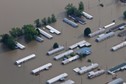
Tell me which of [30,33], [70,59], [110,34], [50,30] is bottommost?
[70,59]

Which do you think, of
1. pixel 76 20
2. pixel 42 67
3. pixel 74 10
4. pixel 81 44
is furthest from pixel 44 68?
pixel 74 10

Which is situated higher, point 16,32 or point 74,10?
point 74,10

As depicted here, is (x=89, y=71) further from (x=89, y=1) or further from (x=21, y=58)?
(x=89, y=1)

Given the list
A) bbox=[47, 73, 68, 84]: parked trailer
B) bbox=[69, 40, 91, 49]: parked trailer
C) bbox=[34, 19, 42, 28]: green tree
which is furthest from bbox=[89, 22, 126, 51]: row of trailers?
bbox=[47, 73, 68, 84]: parked trailer

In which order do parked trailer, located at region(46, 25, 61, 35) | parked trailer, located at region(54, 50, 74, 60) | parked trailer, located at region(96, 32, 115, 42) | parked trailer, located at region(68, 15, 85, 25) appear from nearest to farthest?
parked trailer, located at region(54, 50, 74, 60), parked trailer, located at region(96, 32, 115, 42), parked trailer, located at region(46, 25, 61, 35), parked trailer, located at region(68, 15, 85, 25)

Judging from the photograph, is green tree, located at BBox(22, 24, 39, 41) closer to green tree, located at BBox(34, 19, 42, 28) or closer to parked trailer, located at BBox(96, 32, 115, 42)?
green tree, located at BBox(34, 19, 42, 28)

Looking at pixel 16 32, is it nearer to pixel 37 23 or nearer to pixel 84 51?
pixel 37 23

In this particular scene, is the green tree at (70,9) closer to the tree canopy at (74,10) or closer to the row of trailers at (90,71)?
the tree canopy at (74,10)

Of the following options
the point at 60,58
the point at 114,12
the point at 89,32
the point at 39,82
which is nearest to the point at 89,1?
the point at 114,12

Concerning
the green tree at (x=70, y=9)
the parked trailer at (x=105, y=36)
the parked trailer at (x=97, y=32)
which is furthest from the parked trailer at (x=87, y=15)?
the parked trailer at (x=105, y=36)
